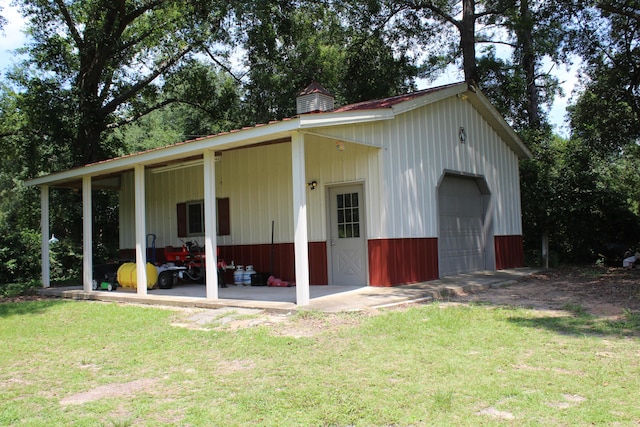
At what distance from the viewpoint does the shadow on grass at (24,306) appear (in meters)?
8.77

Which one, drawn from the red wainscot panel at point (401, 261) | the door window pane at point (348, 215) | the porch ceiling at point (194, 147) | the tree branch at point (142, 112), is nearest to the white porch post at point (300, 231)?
the porch ceiling at point (194, 147)

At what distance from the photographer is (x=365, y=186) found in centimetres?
966

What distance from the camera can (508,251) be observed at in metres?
13.4

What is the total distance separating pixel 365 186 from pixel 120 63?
41.7ft

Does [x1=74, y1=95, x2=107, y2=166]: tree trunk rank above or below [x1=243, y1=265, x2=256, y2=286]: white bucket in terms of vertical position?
above

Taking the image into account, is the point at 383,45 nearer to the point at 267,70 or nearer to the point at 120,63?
the point at 267,70

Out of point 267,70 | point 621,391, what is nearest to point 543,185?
point 267,70

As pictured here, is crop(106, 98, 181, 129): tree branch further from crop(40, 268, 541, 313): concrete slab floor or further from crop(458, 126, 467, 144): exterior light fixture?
crop(458, 126, 467, 144): exterior light fixture

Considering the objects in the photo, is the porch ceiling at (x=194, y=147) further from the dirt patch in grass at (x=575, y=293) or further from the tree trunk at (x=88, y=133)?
the tree trunk at (x=88, y=133)

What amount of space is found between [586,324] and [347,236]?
15.6 feet

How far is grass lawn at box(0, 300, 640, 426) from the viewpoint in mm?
3525

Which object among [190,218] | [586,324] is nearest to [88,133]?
[190,218]

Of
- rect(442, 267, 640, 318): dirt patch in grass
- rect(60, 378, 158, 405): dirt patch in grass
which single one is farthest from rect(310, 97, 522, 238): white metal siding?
rect(60, 378, 158, 405): dirt patch in grass

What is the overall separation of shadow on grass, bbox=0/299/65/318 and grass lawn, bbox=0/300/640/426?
1715 millimetres
